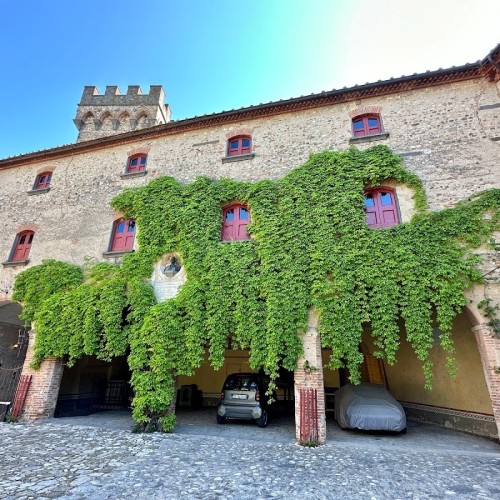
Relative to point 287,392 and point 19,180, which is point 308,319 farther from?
point 19,180

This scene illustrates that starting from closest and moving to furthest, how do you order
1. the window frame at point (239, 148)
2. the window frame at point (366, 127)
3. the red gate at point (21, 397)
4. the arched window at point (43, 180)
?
1. the red gate at point (21, 397)
2. the window frame at point (366, 127)
3. the window frame at point (239, 148)
4. the arched window at point (43, 180)

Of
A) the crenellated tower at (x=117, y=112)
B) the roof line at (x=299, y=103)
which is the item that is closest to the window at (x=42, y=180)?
the roof line at (x=299, y=103)

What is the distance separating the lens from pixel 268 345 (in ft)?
25.7

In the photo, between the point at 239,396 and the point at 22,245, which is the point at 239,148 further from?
the point at 22,245

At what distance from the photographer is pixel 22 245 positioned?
12.4m

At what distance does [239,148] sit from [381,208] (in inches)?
229

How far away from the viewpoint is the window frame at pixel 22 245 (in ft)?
39.8

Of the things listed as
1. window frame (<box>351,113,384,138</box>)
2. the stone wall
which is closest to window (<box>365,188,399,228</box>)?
the stone wall

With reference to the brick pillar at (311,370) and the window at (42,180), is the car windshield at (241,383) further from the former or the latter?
the window at (42,180)

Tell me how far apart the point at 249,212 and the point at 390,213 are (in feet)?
14.9

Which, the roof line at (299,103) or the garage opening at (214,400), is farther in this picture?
the roof line at (299,103)

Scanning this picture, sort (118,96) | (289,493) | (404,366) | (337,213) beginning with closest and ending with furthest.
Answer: (289,493) < (337,213) < (404,366) < (118,96)

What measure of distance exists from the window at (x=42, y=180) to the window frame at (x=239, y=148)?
347 inches

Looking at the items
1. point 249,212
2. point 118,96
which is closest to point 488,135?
point 249,212
